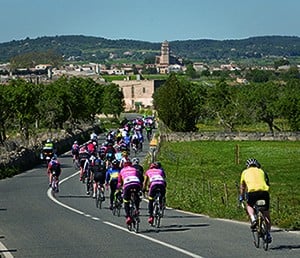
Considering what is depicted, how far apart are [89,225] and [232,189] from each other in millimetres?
15403

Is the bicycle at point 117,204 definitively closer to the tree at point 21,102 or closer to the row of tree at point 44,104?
the row of tree at point 44,104

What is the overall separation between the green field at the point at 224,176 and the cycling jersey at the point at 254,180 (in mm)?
3012

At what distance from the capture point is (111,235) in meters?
17.9

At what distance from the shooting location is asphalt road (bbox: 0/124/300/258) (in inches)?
600

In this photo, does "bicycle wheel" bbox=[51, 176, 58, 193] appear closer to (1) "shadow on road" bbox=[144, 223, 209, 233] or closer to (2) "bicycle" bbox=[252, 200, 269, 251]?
(1) "shadow on road" bbox=[144, 223, 209, 233]

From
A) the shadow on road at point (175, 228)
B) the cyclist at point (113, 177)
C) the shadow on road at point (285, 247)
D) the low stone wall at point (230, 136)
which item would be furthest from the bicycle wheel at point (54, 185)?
the low stone wall at point (230, 136)

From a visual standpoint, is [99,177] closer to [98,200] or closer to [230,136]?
[98,200]

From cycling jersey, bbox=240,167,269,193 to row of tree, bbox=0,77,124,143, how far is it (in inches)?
1320

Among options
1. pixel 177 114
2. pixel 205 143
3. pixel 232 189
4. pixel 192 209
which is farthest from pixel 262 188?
pixel 177 114

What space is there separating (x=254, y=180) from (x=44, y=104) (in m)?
53.4

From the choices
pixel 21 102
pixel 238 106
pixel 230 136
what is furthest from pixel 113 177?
pixel 238 106

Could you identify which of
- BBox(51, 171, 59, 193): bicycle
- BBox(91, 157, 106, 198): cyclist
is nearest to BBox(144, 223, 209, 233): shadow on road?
BBox(91, 157, 106, 198): cyclist

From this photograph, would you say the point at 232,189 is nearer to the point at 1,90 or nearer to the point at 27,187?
the point at 27,187

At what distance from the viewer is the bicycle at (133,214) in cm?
1839
